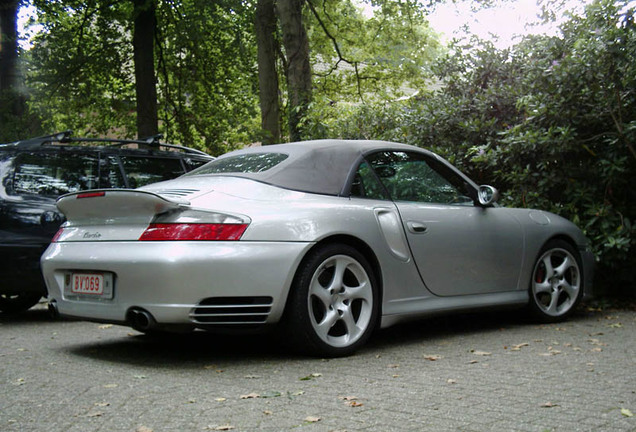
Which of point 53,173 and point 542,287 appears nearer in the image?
point 542,287

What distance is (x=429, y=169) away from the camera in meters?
6.50

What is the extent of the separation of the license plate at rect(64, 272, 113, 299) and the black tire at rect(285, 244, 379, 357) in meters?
1.16

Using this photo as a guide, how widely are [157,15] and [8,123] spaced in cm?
452

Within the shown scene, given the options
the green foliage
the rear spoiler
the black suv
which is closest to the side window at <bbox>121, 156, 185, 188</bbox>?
the black suv

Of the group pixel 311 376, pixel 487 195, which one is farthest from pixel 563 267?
pixel 311 376

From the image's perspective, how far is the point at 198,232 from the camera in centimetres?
479

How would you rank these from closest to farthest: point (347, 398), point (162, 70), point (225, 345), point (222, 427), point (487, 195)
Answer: point (222, 427) → point (347, 398) → point (225, 345) → point (487, 195) → point (162, 70)

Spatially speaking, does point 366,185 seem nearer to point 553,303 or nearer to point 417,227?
point 417,227

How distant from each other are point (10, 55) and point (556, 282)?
1663cm

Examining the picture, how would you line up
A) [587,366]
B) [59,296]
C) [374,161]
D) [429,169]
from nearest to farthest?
1. [587,366]
2. [59,296]
3. [374,161]
4. [429,169]

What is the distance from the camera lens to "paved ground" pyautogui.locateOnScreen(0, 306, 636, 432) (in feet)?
11.8

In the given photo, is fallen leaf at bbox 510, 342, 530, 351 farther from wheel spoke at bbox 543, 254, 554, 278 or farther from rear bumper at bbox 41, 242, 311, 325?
rear bumper at bbox 41, 242, 311, 325

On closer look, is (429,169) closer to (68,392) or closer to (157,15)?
(68,392)

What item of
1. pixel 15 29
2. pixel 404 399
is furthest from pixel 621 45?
pixel 15 29
